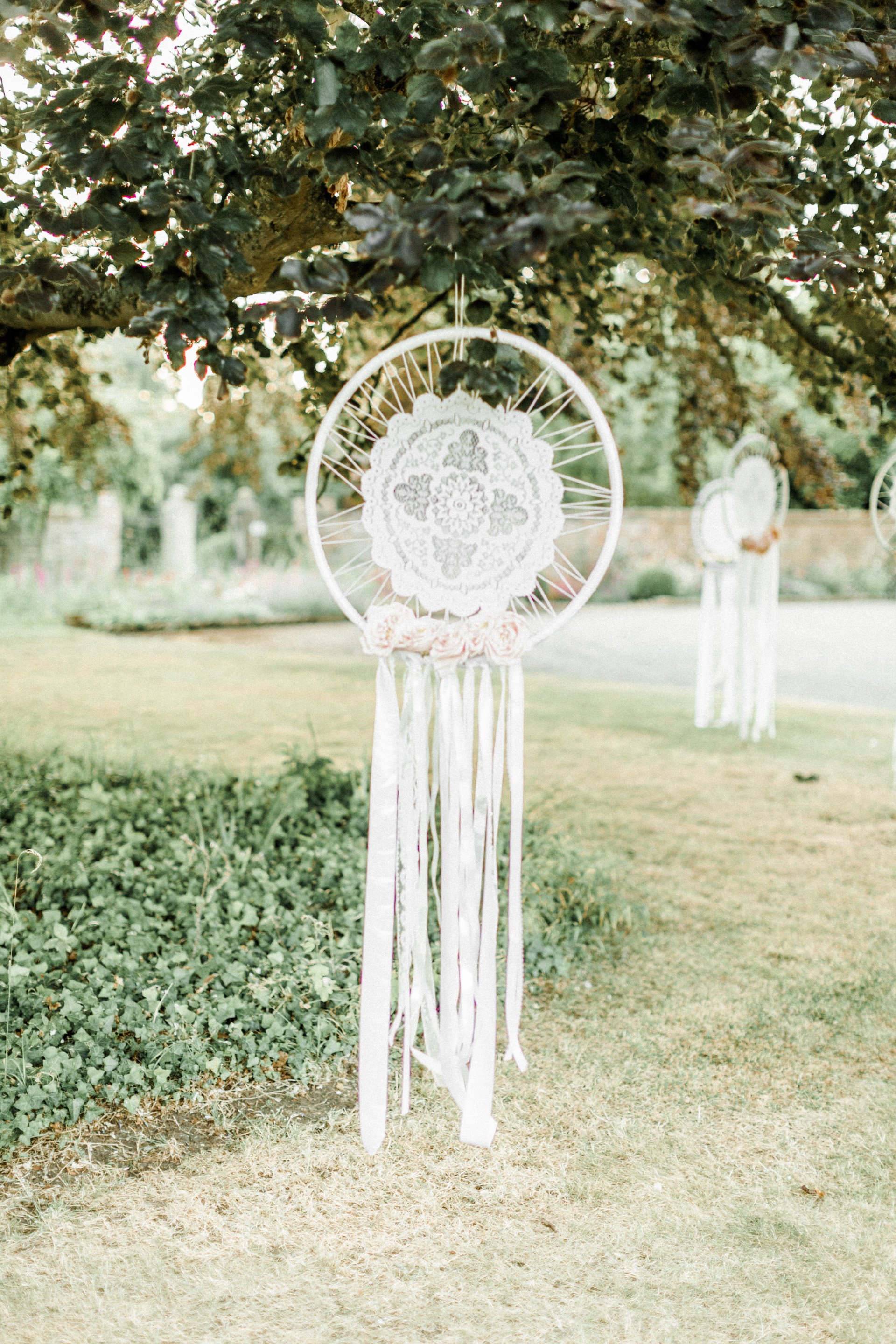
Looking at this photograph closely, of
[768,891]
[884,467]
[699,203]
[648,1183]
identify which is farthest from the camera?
[884,467]

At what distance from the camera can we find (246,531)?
16.3 meters

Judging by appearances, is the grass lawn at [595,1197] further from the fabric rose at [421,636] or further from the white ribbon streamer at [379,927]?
the fabric rose at [421,636]

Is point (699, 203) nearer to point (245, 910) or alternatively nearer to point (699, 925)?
point (245, 910)

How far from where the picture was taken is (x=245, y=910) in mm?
3334

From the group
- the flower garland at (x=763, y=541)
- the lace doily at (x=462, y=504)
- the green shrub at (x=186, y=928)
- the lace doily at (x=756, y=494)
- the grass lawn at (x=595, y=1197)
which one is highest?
the lace doily at (x=756, y=494)

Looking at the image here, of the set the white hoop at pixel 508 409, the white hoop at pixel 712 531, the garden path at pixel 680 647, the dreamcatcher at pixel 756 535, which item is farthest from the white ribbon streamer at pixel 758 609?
the white hoop at pixel 508 409

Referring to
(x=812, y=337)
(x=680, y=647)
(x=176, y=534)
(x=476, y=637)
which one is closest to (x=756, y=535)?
(x=812, y=337)

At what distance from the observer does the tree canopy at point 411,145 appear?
1671mm

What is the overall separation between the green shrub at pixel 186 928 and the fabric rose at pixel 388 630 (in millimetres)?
1137

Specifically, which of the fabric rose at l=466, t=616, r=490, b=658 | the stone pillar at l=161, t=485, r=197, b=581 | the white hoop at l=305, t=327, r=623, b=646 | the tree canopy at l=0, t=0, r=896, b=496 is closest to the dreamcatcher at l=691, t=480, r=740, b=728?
the tree canopy at l=0, t=0, r=896, b=496

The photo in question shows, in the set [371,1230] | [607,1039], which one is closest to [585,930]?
[607,1039]

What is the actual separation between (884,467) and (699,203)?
4.08 meters

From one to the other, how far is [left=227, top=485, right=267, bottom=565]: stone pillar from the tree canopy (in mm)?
13368

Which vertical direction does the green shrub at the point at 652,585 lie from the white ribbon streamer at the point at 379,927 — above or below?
above
